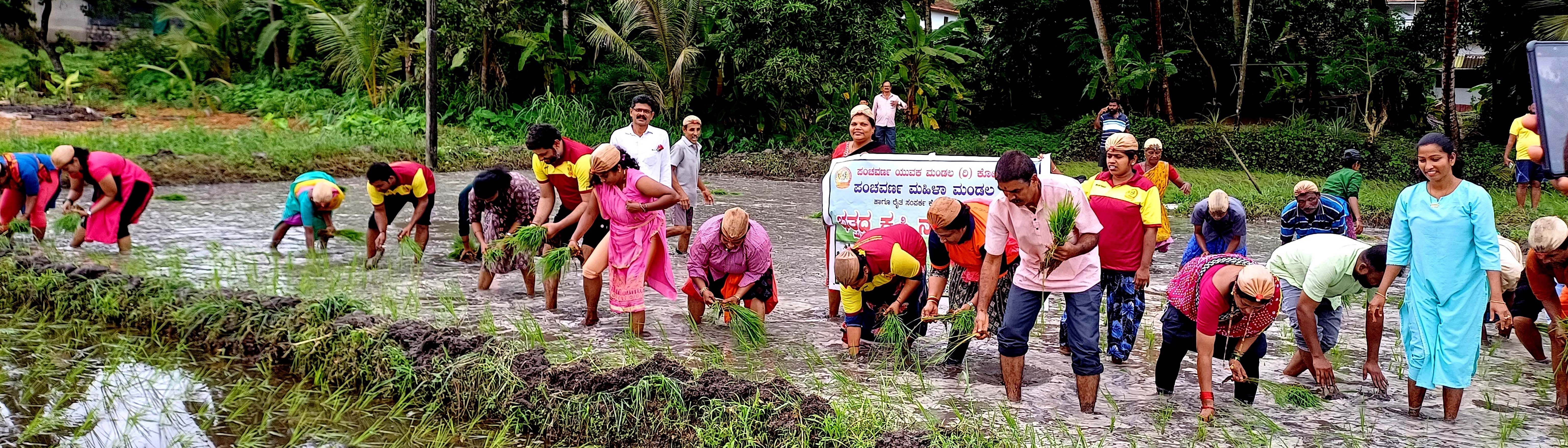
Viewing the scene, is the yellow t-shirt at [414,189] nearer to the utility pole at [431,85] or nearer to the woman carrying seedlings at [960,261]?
the woman carrying seedlings at [960,261]

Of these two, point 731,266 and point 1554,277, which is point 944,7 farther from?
point 1554,277

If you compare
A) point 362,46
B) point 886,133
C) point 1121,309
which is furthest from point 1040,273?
point 362,46

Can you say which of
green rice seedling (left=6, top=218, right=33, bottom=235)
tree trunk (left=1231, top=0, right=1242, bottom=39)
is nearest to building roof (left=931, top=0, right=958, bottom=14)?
tree trunk (left=1231, top=0, right=1242, bottom=39)

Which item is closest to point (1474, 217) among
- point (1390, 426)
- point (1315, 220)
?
point (1390, 426)

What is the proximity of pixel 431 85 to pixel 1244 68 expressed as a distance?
1281cm

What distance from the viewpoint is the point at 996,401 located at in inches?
214

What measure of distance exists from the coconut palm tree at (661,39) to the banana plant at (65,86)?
7786 mm

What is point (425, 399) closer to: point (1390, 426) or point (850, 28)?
point (1390, 426)

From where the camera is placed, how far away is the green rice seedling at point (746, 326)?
6219mm

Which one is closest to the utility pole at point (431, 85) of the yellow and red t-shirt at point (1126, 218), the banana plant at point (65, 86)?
the banana plant at point (65, 86)

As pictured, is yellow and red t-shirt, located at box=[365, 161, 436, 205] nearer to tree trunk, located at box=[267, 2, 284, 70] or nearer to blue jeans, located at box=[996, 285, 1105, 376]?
blue jeans, located at box=[996, 285, 1105, 376]

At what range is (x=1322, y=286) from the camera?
5266 mm

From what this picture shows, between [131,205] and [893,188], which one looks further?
[131,205]

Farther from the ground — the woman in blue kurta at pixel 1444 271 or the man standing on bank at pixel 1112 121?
the man standing on bank at pixel 1112 121
